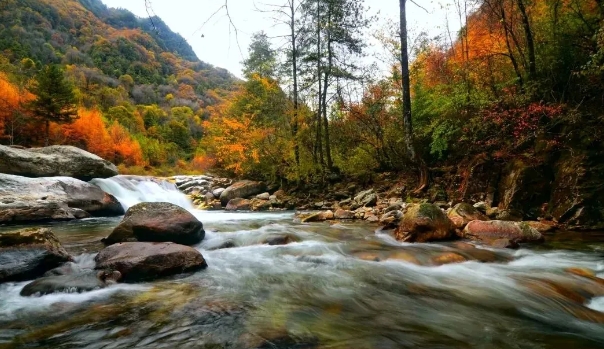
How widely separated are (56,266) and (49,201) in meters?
7.22

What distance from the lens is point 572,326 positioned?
3.41 meters

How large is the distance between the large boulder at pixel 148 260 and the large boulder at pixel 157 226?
0.92m

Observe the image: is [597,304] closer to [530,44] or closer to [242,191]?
[530,44]

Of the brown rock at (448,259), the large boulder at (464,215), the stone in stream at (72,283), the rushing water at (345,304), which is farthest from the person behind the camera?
the large boulder at (464,215)

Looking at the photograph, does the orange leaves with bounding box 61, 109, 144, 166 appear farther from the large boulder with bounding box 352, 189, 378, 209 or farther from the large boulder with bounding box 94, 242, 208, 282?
the large boulder with bounding box 94, 242, 208, 282

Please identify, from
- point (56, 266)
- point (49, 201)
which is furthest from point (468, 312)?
point (49, 201)

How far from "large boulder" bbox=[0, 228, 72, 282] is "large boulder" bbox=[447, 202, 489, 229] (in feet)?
24.3

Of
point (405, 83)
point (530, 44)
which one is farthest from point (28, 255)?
point (530, 44)

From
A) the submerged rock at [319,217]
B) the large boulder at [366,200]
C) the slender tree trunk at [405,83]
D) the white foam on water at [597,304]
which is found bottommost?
the white foam on water at [597,304]

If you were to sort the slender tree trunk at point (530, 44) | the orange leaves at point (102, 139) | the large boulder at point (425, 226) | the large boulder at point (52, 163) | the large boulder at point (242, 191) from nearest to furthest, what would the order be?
the large boulder at point (425, 226) < the slender tree trunk at point (530, 44) < the large boulder at point (52, 163) < the large boulder at point (242, 191) < the orange leaves at point (102, 139)

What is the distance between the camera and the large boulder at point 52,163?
38.6 ft

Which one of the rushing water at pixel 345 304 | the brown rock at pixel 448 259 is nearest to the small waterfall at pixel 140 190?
the rushing water at pixel 345 304

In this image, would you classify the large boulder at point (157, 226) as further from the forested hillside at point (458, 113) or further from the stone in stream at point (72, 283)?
the forested hillside at point (458, 113)

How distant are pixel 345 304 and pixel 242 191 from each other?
1263cm
